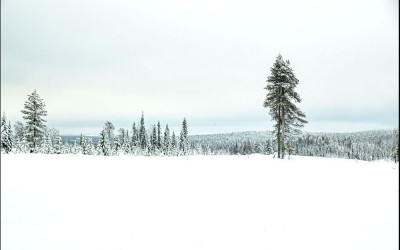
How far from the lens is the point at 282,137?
25406 millimetres

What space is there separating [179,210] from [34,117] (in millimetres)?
36599

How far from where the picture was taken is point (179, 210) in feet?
30.0

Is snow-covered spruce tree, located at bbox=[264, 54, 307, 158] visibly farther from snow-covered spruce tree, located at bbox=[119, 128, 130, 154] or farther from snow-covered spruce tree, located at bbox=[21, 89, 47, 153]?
snow-covered spruce tree, located at bbox=[119, 128, 130, 154]

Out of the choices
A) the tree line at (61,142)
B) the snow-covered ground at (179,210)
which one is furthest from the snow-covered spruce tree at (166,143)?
the snow-covered ground at (179,210)

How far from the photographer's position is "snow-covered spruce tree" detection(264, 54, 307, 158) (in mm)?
25547

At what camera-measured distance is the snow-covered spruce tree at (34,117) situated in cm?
3509

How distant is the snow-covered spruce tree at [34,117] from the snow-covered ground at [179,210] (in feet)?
97.2

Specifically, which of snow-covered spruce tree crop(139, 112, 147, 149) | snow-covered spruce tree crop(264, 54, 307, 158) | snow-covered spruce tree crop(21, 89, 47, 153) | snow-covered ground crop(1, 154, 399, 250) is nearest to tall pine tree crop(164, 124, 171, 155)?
snow-covered spruce tree crop(139, 112, 147, 149)

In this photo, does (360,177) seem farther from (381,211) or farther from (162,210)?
(162,210)

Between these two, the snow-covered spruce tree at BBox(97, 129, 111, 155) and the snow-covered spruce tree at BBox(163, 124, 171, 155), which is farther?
the snow-covered spruce tree at BBox(163, 124, 171, 155)

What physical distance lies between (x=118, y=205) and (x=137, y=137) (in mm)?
94310

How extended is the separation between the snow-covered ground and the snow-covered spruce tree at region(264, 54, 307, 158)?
45.1ft

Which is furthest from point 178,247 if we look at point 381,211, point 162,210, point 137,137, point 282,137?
point 137,137

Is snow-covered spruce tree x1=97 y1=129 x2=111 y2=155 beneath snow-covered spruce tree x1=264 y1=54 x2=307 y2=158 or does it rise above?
beneath
